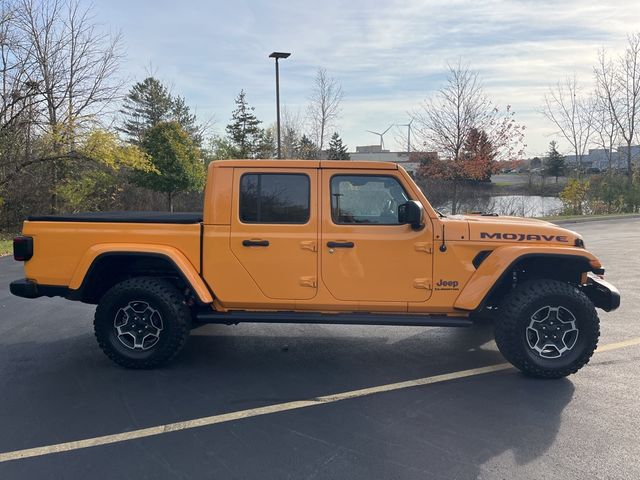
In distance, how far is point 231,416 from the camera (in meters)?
3.75

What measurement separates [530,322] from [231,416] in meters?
2.74

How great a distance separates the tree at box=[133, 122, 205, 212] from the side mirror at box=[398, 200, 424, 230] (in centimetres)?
1793

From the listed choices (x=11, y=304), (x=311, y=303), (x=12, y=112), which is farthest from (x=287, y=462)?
(x=12, y=112)

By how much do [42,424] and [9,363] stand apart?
156 centimetres

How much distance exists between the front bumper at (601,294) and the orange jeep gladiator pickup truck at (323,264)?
1 cm

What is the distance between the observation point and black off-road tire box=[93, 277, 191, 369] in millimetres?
4613

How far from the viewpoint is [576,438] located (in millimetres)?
3416

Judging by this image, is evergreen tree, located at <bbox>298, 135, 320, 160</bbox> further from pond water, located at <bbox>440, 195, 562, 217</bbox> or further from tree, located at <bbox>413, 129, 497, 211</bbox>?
tree, located at <bbox>413, 129, 497, 211</bbox>

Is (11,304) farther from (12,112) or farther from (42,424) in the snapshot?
(12,112)

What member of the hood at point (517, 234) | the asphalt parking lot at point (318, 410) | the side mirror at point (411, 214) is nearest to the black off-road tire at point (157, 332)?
the asphalt parking lot at point (318, 410)

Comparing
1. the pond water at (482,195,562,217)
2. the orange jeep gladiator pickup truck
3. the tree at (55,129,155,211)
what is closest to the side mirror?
the orange jeep gladiator pickup truck

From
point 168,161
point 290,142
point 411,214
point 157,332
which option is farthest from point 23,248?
point 290,142

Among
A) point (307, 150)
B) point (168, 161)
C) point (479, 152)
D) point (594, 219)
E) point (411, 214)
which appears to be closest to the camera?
point (411, 214)

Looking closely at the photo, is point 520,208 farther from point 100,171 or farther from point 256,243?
point 256,243
